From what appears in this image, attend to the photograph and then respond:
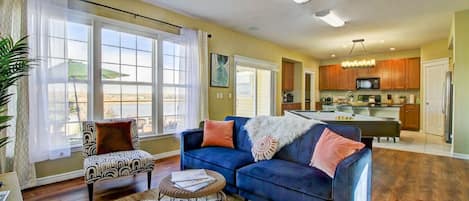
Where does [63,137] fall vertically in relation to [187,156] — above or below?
above

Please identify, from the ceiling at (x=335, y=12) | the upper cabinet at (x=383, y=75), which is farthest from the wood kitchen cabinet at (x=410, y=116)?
the ceiling at (x=335, y=12)

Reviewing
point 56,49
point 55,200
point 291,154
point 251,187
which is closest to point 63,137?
point 55,200

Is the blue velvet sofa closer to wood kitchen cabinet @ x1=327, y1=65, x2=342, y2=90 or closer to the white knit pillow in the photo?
the white knit pillow

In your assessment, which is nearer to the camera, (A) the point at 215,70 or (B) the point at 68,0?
(B) the point at 68,0

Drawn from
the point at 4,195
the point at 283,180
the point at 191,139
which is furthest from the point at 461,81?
the point at 4,195

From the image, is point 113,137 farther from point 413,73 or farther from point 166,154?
point 413,73

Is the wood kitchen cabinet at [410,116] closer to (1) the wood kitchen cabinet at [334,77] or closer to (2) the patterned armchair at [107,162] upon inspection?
(1) the wood kitchen cabinet at [334,77]

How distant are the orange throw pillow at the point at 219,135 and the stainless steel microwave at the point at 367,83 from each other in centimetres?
740

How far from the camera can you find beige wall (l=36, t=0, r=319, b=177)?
10.8 feet

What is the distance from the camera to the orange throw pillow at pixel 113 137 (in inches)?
116

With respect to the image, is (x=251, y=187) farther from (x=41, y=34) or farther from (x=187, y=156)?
(x=41, y=34)

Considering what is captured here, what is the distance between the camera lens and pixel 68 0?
3.18 metres

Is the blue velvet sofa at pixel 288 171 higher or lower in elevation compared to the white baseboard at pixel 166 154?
higher

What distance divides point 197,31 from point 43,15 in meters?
2.41
